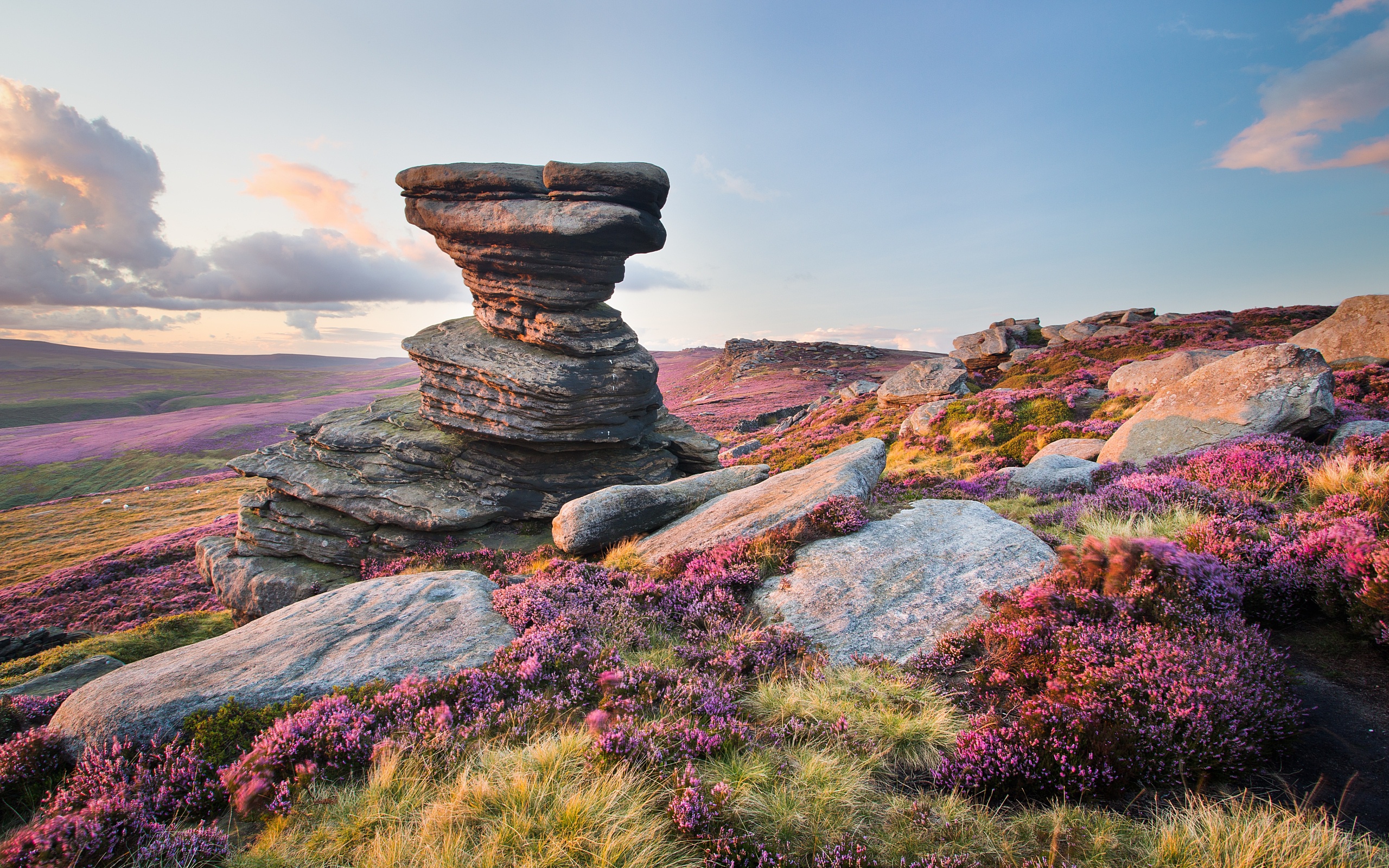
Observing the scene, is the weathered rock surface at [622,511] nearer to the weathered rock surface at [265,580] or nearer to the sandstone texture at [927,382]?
the weathered rock surface at [265,580]

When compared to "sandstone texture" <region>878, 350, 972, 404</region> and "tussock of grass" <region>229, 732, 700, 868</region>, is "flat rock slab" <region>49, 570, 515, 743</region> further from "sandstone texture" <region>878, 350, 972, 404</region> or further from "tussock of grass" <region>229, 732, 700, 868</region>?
"sandstone texture" <region>878, 350, 972, 404</region>

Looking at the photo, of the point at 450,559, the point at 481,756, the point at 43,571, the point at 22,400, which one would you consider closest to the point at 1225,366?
the point at 481,756

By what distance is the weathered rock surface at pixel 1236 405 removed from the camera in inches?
547

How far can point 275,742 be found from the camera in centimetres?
545

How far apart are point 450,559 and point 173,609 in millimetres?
13702

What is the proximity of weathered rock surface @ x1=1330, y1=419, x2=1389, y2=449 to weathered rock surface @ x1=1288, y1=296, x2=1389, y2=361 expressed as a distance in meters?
18.7

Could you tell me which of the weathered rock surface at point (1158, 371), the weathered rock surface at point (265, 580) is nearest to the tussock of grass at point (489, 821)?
the weathered rock surface at point (265, 580)

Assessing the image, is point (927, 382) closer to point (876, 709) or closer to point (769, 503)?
point (769, 503)

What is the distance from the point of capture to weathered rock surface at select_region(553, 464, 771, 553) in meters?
13.3

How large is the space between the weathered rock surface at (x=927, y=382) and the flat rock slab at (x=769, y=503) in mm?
24143

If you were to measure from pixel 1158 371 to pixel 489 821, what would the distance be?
31.1 m

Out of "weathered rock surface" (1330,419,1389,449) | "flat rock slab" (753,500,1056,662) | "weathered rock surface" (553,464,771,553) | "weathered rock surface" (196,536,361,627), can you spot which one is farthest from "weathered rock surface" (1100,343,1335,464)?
"weathered rock surface" (196,536,361,627)

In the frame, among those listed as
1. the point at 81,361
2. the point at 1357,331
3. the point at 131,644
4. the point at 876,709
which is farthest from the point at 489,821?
the point at 81,361

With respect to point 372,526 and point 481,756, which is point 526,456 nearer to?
point 372,526
